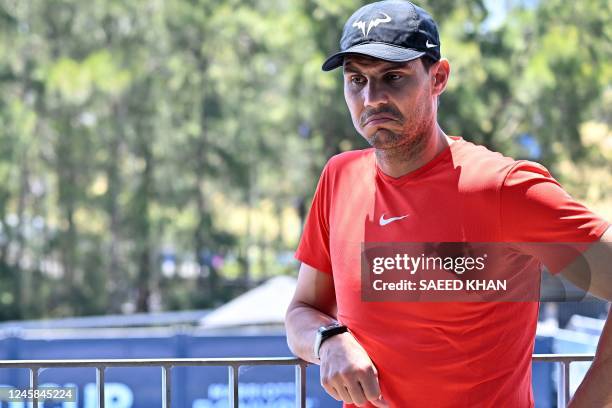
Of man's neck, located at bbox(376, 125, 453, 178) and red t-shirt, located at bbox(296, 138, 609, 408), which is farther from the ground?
man's neck, located at bbox(376, 125, 453, 178)

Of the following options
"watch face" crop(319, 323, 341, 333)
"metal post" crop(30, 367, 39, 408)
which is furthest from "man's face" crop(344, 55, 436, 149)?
"metal post" crop(30, 367, 39, 408)

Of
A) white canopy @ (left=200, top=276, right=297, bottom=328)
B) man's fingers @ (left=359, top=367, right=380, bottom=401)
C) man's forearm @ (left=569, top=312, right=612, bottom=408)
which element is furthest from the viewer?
white canopy @ (left=200, top=276, right=297, bottom=328)

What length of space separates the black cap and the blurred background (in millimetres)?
14936

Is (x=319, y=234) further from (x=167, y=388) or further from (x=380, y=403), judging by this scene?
(x=167, y=388)

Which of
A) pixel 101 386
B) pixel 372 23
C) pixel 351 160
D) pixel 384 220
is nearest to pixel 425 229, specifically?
pixel 384 220

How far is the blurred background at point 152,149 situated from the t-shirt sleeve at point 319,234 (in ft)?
48.4

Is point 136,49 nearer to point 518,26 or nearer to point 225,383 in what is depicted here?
point 518,26

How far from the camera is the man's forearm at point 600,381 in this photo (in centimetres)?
160

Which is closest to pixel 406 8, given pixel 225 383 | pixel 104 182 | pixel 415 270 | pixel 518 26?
pixel 415 270

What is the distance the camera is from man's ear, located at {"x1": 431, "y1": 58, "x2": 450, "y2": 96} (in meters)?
1.90

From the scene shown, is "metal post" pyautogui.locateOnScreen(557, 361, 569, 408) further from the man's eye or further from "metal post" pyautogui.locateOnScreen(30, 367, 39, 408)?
"metal post" pyautogui.locateOnScreen(30, 367, 39, 408)

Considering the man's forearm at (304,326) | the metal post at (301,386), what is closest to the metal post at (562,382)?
the metal post at (301,386)

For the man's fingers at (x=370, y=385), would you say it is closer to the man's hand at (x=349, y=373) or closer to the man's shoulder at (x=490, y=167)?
the man's hand at (x=349, y=373)

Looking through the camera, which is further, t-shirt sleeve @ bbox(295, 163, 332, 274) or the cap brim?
t-shirt sleeve @ bbox(295, 163, 332, 274)
